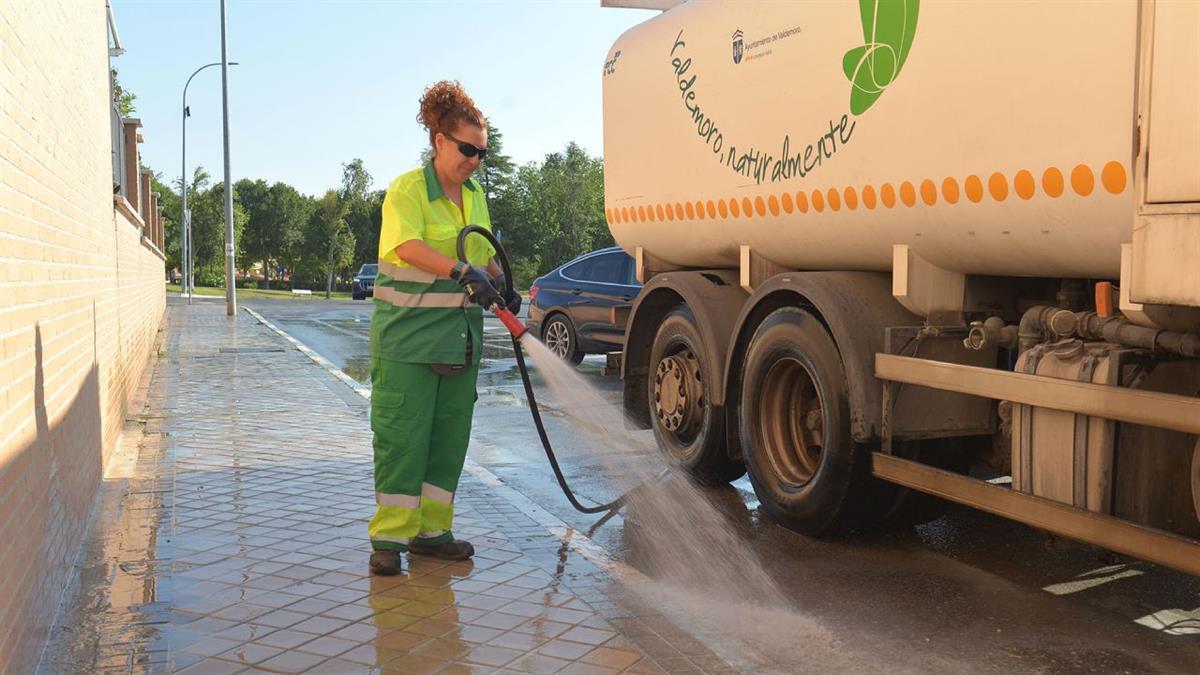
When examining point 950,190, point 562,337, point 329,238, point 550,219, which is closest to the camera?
point 950,190

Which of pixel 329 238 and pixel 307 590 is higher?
pixel 329 238

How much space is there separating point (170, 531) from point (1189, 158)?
4852 mm

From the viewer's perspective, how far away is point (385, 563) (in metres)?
5.27

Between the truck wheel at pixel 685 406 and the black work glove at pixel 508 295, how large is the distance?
1.89 metres

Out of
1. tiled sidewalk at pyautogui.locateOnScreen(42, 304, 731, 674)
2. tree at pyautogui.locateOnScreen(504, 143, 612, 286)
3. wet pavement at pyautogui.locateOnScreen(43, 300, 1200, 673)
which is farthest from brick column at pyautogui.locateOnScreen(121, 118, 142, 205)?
tree at pyautogui.locateOnScreen(504, 143, 612, 286)

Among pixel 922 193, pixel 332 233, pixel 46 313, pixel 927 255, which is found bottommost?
pixel 46 313

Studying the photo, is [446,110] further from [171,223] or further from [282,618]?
[171,223]

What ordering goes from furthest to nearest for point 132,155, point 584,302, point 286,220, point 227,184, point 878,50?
point 286,220, point 227,184, point 132,155, point 584,302, point 878,50

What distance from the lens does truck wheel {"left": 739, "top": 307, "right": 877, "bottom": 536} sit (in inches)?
229

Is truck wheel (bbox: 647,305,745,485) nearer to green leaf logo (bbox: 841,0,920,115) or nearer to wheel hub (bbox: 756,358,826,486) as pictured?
wheel hub (bbox: 756,358,826,486)

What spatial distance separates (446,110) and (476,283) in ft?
2.93

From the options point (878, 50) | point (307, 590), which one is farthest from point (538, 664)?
point (878, 50)

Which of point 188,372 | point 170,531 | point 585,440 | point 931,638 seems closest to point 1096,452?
point 931,638

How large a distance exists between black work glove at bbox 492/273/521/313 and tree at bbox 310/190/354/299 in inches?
2976
